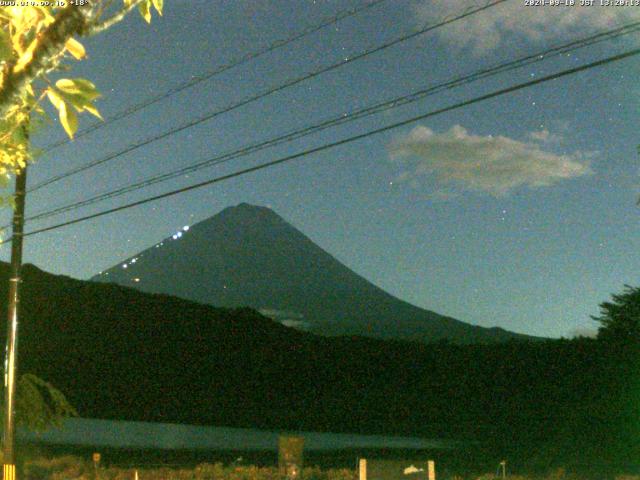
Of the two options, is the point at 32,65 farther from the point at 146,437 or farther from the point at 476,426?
the point at 476,426

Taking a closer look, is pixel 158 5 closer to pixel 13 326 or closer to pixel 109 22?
pixel 109 22

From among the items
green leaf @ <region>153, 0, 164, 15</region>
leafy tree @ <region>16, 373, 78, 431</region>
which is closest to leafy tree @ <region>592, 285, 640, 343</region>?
leafy tree @ <region>16, 373, 78, 431</region>

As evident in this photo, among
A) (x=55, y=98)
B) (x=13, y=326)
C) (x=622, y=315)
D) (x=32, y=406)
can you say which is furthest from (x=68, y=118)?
(x=622, y=315)

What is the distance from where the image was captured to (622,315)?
149ft

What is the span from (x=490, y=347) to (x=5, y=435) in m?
32.3

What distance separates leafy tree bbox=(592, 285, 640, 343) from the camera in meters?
44.3

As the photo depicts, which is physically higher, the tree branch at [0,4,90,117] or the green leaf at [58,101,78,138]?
the tree branch at [0,4,90,117]

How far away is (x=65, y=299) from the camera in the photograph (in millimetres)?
57125

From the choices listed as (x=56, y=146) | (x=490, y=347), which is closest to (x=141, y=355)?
(x=490, y=347)

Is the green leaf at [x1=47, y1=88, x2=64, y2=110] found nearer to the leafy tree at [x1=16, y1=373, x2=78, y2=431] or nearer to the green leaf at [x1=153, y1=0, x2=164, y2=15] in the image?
the green leaf at [x1=153, y1=0, x2=164, y2=15]

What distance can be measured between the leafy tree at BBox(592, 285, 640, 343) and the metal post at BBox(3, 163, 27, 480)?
33582 millimetres

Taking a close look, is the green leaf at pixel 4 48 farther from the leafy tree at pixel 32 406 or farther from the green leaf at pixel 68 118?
the leafy tree at pixel 32 406

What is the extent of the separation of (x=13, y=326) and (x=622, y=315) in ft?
120

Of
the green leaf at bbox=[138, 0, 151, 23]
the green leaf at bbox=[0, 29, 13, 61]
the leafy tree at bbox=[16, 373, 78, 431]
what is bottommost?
the leafy tree at bbox=[16, 373, 78, 431]
